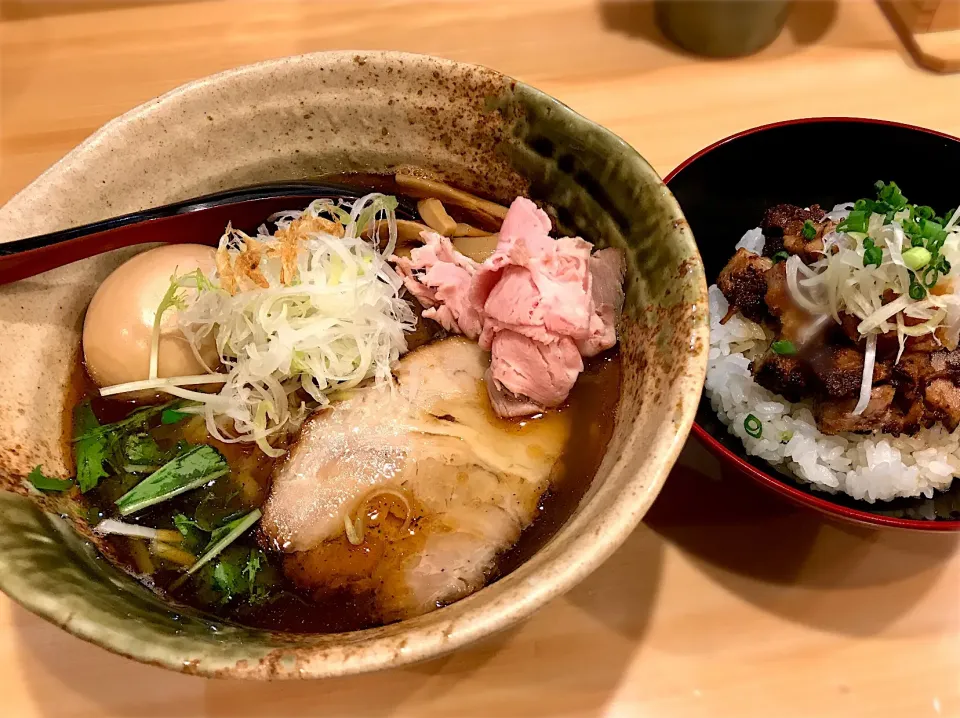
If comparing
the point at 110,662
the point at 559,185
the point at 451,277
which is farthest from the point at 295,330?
the point at 110,662

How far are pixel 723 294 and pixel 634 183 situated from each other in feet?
1.69

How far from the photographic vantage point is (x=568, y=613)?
1.40 metres

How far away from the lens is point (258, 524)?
1287 mm

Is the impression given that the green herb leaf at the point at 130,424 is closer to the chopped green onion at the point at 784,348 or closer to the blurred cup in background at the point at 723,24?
the chopped green onion at the point at 784,348

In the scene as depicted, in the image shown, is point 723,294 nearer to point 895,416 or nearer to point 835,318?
point 835,318

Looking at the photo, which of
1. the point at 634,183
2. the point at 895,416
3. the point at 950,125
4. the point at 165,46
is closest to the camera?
the point at 634,183

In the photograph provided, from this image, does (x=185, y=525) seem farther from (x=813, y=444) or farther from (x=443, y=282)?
(x=813, y=444)

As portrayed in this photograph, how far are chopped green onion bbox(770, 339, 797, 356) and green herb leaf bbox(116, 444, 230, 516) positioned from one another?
1129mm

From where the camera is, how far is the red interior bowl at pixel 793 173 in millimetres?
1601

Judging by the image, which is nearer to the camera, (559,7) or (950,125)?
(950,125)

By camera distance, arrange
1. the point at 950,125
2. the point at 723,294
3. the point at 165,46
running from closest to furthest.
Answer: the point at 723,294
the point at 950,125
the point at 165,46

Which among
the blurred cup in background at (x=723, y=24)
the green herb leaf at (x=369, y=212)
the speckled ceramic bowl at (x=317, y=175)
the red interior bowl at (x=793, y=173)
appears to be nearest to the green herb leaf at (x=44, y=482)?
the speckled ceramic bowl at (x=317, y=175)

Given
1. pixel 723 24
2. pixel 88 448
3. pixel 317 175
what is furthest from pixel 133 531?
pixel 723 24

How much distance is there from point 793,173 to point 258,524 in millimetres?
1483
